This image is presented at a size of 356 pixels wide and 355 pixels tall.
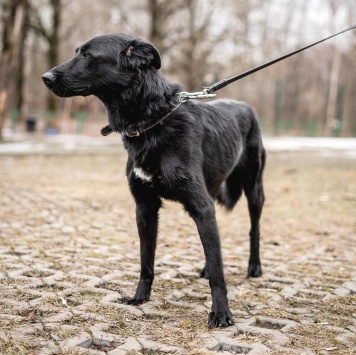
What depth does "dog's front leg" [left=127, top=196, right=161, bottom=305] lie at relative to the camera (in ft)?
12.5

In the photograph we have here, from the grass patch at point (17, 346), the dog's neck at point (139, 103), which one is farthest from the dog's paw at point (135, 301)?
the dog's neck at point (139, 103)

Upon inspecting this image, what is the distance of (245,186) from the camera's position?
4.83 meters

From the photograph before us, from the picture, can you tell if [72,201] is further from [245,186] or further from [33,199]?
[245,186]

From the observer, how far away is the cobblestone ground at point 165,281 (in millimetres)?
3061

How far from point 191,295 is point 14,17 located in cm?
1655

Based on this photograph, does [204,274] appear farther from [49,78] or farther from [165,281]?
[49,78]

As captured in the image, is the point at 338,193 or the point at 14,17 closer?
the point at 338,193

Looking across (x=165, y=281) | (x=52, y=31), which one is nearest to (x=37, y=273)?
(x=165, y=281)

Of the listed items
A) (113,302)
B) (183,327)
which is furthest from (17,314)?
(183,327)

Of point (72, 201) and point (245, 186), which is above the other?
point (245, 186)

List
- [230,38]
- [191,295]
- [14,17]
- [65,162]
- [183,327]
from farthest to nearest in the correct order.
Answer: [230,38] → [14,17] → [65,162] → [191,295] → [183,327]

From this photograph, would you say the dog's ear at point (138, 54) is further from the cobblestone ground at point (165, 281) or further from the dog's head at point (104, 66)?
the cobblestone ground at point (165, 281)

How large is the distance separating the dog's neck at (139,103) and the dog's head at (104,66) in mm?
60

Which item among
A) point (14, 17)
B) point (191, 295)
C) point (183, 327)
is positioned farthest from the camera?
point (14, 17)
